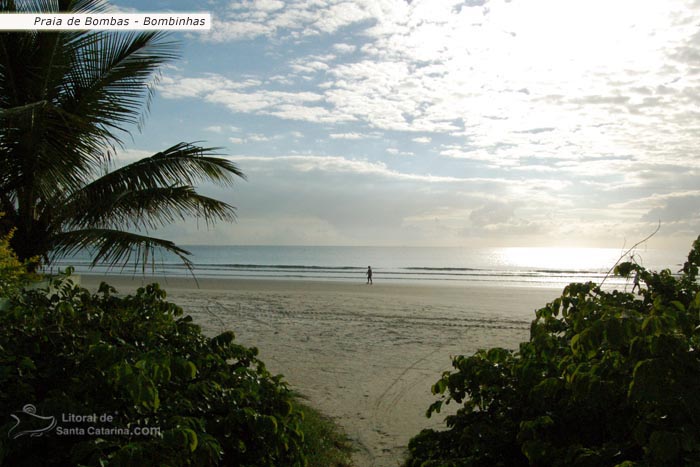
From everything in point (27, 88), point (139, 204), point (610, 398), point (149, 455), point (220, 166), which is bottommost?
point (149, 455)

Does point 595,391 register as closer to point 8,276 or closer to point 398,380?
point 8,276

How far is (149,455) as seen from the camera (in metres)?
2.33

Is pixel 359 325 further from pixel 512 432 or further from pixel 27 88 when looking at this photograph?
pixel 512 432

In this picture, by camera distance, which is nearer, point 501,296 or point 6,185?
point 6,185

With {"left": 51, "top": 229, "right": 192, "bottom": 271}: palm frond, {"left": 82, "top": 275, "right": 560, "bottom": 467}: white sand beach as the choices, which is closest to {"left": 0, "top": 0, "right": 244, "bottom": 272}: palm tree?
{"left": 51, "top": 229, "right": 192, "bottom": 271}: palm frond

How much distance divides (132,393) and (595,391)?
2.11 meters

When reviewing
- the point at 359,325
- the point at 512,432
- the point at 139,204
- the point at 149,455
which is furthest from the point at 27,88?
the point at 359,325

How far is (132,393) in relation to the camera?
2.17 metres

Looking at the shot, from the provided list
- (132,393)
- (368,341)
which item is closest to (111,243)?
(132,393)

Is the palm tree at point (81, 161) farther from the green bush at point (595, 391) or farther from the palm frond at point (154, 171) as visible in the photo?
the green bush at point (595, 391)

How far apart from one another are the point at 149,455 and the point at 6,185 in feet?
19.4

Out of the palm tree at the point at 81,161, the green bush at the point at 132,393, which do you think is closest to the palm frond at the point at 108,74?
the palm tree at the point at 81,161

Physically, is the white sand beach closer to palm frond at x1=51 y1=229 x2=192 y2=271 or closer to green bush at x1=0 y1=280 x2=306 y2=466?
green bush at x1=0 y1=280 x2=306 y2=466

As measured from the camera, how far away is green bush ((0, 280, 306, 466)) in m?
2.34
